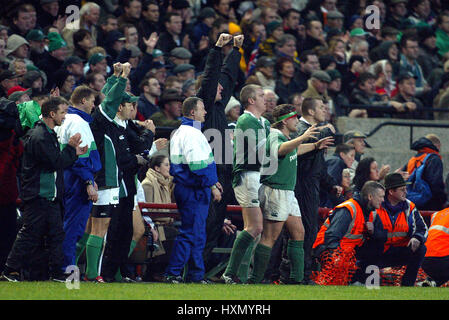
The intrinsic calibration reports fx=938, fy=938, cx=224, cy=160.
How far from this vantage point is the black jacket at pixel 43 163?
914cm

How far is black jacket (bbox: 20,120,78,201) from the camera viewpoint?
360 inches

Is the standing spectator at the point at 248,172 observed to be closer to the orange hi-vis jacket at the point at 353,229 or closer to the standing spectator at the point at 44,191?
the orange hi-vis jacket at the point at 353,229

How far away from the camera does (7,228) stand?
987 cm

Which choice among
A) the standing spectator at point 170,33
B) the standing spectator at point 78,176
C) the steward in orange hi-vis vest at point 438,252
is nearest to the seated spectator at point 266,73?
the standing spectator at point 170,33

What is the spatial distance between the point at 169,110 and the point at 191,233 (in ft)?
11.4

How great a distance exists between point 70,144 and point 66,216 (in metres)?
0.84

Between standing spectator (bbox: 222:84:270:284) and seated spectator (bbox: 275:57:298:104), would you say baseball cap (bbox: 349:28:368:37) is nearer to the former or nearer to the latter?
seated spectator (bbox: 275:57:298:104)

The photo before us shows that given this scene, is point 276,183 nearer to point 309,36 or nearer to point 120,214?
point 120,214

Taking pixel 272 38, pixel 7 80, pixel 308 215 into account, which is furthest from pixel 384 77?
pixel 7 80

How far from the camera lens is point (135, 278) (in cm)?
1101

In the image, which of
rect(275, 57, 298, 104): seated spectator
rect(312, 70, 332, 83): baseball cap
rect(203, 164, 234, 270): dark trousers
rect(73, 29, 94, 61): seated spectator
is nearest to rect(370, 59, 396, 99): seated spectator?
rect(275, 57, 298, 104): seated spectator

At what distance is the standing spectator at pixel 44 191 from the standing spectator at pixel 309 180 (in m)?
2.82

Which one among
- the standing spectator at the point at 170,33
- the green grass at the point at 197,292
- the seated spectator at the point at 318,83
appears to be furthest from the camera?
the standing spectator at the point at 170,33

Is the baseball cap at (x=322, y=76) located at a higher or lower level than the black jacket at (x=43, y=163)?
higher
